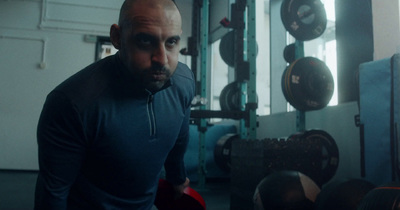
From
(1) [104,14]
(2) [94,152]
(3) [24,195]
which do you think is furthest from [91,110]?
(1) [104,14]

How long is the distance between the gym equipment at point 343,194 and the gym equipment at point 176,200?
0.58 metres

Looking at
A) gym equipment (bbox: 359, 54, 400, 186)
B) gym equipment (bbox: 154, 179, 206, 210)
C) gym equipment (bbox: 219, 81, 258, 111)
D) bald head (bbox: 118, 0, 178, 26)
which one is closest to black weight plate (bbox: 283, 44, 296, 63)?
gym equipment (bbox: 219, 81, 258, 111)

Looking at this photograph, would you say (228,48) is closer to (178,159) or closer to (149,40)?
(178,159)

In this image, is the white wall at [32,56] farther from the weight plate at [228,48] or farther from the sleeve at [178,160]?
the sleeve at [178,160]

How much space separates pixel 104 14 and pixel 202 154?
3315 millimetres

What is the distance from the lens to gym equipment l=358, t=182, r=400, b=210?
103 centimetres

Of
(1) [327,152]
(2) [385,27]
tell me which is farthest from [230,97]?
(2) [385,27]

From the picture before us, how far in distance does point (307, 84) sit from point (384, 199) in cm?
127

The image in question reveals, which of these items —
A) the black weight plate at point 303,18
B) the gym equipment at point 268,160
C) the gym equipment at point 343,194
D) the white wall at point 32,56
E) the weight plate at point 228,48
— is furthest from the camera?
the white wall at point 32,56

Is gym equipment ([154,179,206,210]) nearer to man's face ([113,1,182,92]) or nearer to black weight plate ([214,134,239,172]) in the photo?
man's face ([113,1,182,92])

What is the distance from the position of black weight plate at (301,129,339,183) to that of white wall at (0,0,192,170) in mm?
4052

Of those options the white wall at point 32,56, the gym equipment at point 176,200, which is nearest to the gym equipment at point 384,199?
the gym equipment at point 176,200

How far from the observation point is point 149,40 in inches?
29.7

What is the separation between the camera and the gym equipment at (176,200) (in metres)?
1.14
